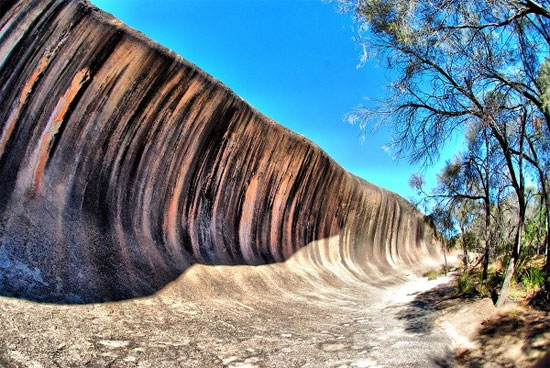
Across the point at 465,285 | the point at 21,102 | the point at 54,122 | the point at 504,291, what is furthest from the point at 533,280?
the point at 21,102

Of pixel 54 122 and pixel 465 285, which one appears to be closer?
pixel 54 122

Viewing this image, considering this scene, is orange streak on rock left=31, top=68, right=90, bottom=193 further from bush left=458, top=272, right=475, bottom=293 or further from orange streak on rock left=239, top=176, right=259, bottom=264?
bush left=458, top=272, right=475, bottom=293

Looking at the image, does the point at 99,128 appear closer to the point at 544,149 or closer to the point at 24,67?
the point at 24,67

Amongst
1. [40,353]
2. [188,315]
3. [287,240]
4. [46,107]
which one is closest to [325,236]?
[287,240]

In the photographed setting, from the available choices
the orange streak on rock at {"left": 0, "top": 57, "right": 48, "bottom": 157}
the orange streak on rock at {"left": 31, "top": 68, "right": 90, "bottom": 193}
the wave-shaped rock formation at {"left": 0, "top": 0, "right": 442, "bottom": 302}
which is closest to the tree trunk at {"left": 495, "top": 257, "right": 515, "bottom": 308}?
the wave-shaped rock formation at {"left": 0, "top": 0, "right": 442, "bottom": 302}

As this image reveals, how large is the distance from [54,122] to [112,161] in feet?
3.65

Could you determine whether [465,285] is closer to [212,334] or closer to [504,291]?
[504,291]

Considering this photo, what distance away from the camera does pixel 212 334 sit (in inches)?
235

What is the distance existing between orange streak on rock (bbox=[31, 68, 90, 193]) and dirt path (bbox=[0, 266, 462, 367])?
2175mm

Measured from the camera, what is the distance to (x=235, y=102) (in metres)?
9.69

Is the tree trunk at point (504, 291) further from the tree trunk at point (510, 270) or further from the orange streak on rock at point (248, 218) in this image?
the orange streak on rock at point (248, 218)

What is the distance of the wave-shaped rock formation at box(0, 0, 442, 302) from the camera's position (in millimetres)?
6086

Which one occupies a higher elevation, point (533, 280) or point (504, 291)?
point (533, 280)

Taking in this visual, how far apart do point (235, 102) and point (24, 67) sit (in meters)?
4.24
